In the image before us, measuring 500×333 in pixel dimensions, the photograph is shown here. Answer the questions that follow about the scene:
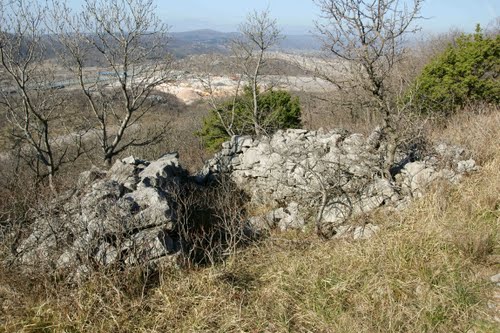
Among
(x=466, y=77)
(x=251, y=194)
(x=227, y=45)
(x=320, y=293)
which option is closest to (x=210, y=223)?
(x=251, y=194)

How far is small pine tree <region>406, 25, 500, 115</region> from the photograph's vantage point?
977cm

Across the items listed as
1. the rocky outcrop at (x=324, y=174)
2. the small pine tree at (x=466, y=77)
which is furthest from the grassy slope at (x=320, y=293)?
the small pine tree at (x=466, y=77)

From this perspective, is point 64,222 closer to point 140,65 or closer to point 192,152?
point 140,65

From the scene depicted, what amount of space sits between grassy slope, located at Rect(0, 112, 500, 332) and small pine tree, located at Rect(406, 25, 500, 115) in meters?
6.47

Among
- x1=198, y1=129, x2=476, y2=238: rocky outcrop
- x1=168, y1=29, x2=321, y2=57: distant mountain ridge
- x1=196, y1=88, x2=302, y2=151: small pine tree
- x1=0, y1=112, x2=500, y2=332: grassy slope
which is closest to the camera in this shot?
x1=0, y1=112, x2=500, y2=332: grassy slope

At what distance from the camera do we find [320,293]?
3559mm

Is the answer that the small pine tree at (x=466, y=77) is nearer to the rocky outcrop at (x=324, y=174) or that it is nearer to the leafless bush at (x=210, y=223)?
the rocky outcrop at (x=324, y=174)

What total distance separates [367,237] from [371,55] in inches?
106

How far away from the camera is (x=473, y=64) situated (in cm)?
994

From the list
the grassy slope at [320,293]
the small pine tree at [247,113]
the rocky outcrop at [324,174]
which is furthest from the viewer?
the small pine tree at [247,113]

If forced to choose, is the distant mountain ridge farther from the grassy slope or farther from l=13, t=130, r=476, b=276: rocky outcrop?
the grassy slope

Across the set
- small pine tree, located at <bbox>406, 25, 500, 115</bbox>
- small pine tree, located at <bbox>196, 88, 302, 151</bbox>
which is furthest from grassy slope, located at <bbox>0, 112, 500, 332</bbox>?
small pine tree, located at <bbox>196, 88, 302, 151</bbox>

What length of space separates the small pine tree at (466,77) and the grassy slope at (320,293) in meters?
6.47

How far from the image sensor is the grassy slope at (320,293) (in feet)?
10.5
